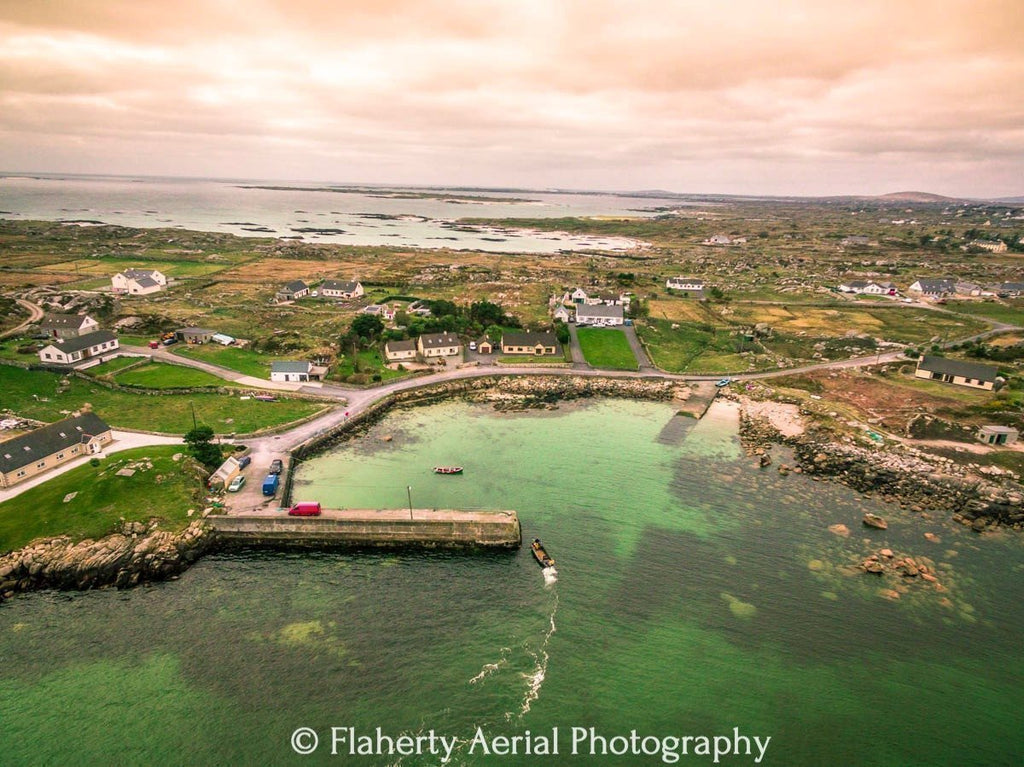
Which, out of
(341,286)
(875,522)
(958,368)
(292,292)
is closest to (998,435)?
(958,368)

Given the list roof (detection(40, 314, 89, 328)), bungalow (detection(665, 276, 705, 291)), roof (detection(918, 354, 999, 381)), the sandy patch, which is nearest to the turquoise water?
the sandy patch

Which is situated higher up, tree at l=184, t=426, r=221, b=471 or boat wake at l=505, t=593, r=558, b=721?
tree at l=184, t=426, r=221, b=471

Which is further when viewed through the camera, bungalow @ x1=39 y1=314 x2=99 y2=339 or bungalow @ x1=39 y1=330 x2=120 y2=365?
bungalow @ x1=39 y1=314 x2=99 y2=339

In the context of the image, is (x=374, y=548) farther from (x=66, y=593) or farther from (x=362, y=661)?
(x=66, y=593)

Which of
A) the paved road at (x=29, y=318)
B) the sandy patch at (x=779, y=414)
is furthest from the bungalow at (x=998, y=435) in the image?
the paved road at (x=29, y=318)

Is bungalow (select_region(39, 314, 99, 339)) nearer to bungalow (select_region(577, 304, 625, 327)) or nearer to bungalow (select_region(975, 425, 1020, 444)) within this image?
bungalow (select_region(577, 304, 625, 327))

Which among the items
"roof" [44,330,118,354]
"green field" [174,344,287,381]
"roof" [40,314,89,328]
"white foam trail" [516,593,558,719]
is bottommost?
"white foam trail" [516,593,558,719]

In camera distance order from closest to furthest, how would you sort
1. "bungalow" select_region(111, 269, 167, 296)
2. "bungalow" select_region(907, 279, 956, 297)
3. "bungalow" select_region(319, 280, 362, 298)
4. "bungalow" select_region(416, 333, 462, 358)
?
"bungalow" select_region(416, 333, 462, 358) → "bungalow" select_region(111, 269, 167, 296) → "bungalow" select_region(319, 280, 362, 298) → "bungalow" select_region(907, 279, 956, 297)
